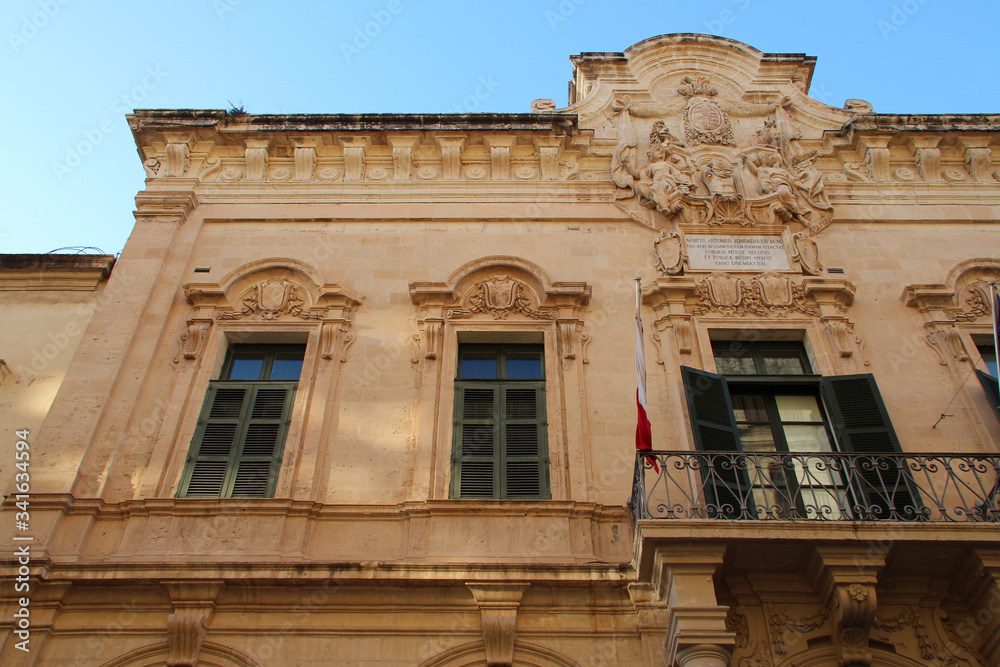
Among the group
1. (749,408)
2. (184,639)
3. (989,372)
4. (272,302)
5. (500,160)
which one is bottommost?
(184,639)

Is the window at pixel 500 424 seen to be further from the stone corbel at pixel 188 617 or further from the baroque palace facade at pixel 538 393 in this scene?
the stone corbel at pixel 188 617

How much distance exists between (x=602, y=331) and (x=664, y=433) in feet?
5.13

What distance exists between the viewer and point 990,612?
22.1ft

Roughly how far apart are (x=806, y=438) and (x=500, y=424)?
3212 mm

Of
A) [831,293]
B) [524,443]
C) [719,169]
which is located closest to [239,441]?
[524,443]

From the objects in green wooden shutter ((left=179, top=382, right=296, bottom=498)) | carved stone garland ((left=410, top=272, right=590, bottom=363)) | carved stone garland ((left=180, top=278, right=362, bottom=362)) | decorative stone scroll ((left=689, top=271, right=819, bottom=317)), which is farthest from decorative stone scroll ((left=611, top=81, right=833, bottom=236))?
green wooden shutter ((left=179, top=382, right=296, bottom=498))

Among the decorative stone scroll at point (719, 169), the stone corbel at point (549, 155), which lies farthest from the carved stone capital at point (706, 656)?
the stone corbel at point (549, 155)

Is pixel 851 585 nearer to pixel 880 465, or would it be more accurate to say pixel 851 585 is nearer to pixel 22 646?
pixel 880 465

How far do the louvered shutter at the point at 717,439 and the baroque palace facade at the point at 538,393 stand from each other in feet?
0.15

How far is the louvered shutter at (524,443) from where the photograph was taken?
816 cm

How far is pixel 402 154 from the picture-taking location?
11.5 metres

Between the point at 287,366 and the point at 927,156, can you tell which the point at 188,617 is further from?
the point at 927,156

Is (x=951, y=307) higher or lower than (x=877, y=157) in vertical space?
lower

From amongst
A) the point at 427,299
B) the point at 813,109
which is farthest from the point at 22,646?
the point at 813,109
